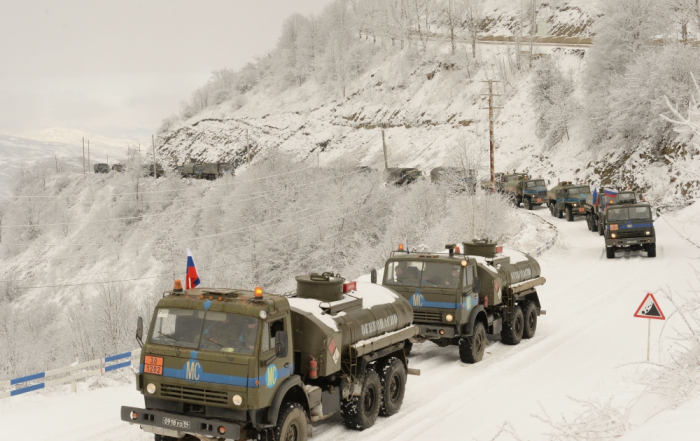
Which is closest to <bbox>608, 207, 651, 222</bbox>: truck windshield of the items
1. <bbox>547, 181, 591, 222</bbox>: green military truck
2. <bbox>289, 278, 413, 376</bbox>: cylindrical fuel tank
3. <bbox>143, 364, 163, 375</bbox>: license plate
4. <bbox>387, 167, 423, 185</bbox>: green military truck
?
<bbox>547, 181, 591, 222</bbox>: green military truck

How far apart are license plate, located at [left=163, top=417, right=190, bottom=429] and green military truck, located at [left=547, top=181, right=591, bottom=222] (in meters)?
35.7

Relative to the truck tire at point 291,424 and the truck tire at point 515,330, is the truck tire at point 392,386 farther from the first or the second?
the truck tire at point 515,330

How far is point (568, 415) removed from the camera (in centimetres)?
1091

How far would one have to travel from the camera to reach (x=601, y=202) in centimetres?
3334

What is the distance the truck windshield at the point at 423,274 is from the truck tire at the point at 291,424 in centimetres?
572

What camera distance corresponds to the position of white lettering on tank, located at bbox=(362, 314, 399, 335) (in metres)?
11.0

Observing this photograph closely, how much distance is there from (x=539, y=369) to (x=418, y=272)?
11.2ft

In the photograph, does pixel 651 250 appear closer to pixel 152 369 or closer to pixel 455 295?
pixel 455 295

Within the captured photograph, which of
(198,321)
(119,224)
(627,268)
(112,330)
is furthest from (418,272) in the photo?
(119,224)

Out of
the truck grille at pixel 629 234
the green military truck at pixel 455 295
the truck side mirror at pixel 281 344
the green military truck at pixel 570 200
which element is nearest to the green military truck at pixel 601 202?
the green military truck at pixel 570 200

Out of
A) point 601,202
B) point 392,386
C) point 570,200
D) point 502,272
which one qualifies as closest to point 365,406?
point 392,386

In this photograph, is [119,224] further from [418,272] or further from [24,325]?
[418,272]

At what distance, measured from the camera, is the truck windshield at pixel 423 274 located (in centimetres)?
1436

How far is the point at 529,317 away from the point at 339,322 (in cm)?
900
